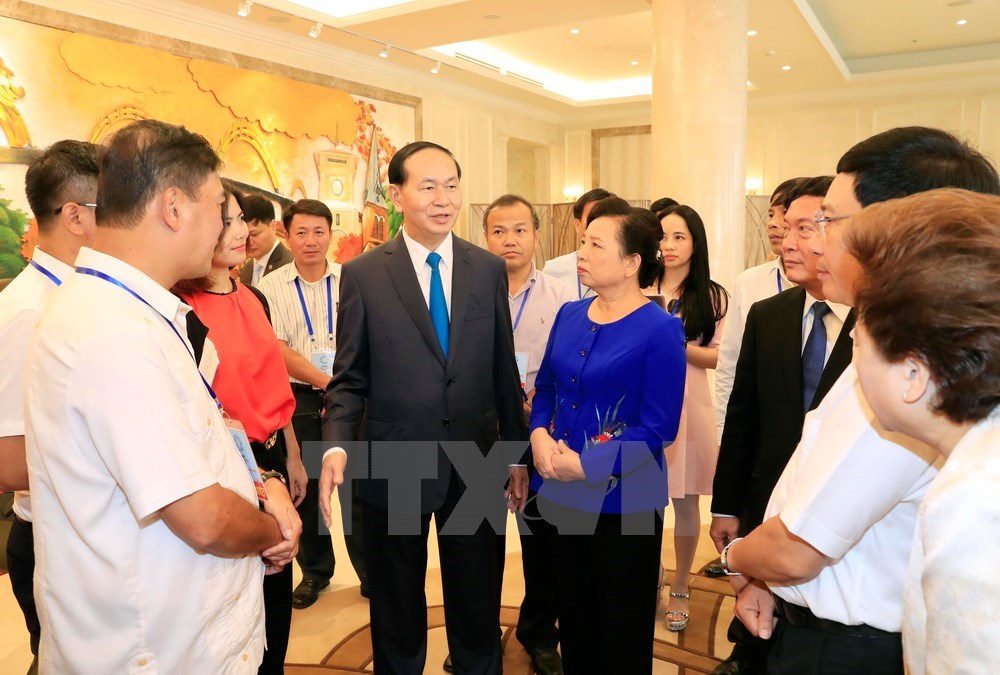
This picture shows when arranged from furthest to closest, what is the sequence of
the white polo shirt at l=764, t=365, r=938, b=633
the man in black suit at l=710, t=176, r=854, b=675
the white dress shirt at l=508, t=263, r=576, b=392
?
the white dress shirt at l=508, t=263, r=576, b=392 → the man in black suit at l=710, t=176, r=854, b=675 → the white polo shirt at l=764, t=365, r=938, b=633

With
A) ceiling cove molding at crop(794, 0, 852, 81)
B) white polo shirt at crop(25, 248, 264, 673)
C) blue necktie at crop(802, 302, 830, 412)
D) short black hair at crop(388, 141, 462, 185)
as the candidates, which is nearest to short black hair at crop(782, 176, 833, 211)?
blue necktie at crop(802, 302, 830, 412)

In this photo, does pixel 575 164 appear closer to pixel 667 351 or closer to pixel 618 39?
pixel 618 39

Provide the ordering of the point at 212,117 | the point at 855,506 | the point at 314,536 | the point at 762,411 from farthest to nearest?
the point at 212,117 < the point at 314,536 < the point at 762,411 < the point at 855,506

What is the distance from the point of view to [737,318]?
288 cm

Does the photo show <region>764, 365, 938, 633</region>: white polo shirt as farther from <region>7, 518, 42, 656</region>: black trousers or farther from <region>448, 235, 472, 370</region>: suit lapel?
<region>7, 518, 42, 656</region>: black trousers

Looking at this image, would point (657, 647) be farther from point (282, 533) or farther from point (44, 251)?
point (44, 251)

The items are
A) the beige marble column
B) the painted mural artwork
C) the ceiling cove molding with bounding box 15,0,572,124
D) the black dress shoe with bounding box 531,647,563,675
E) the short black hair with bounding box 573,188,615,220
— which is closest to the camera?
the black dress shoe with bounding box 531,647,563,675

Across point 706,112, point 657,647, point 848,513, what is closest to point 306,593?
point 657,647

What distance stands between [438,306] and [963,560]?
1788 mm

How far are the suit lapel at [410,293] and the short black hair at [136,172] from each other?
3.19 feet

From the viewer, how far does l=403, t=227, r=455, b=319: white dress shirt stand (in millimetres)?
2387

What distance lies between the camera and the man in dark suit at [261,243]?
4.09 meters

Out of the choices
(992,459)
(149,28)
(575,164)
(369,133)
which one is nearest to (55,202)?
(992,459)

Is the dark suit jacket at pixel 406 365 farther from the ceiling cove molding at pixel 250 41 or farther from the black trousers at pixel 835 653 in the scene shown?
the ceiling cove molding at pixel 250 41
